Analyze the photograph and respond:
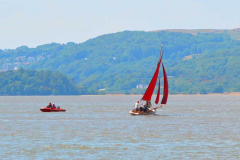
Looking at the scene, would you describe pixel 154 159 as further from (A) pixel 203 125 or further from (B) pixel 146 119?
(B) pixel 146 119

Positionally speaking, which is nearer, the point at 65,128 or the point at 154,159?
the point at 154,159

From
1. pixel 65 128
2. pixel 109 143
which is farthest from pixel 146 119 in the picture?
pixel 109 143

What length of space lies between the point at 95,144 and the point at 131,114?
49.0 meters

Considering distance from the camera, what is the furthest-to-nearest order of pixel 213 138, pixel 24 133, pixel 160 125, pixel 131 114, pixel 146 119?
pixel 131 114 < pixel 146 119 < pixel 160 125 < pixel 24 133 < pixel 213 138

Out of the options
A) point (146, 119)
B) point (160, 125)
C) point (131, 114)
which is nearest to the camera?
point (160, 125)

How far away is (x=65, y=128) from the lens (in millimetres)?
A: 83750

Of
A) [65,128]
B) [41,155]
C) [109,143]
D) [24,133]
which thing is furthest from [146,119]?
[41,155]

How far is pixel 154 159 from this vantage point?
5488cm

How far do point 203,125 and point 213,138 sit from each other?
64.1 feet

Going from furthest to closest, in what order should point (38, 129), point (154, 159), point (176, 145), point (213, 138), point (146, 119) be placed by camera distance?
point (146, 119)
point (38, 129)
point (213, 138)
point (176, 145)
point (154, 159)

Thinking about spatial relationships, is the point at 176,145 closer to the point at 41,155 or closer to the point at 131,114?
the point at 41,155

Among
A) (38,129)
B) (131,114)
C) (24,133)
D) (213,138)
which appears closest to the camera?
(213,138)

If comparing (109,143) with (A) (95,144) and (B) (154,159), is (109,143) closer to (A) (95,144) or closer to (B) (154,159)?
(A) (95,144)

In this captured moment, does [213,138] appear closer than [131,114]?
Yes
